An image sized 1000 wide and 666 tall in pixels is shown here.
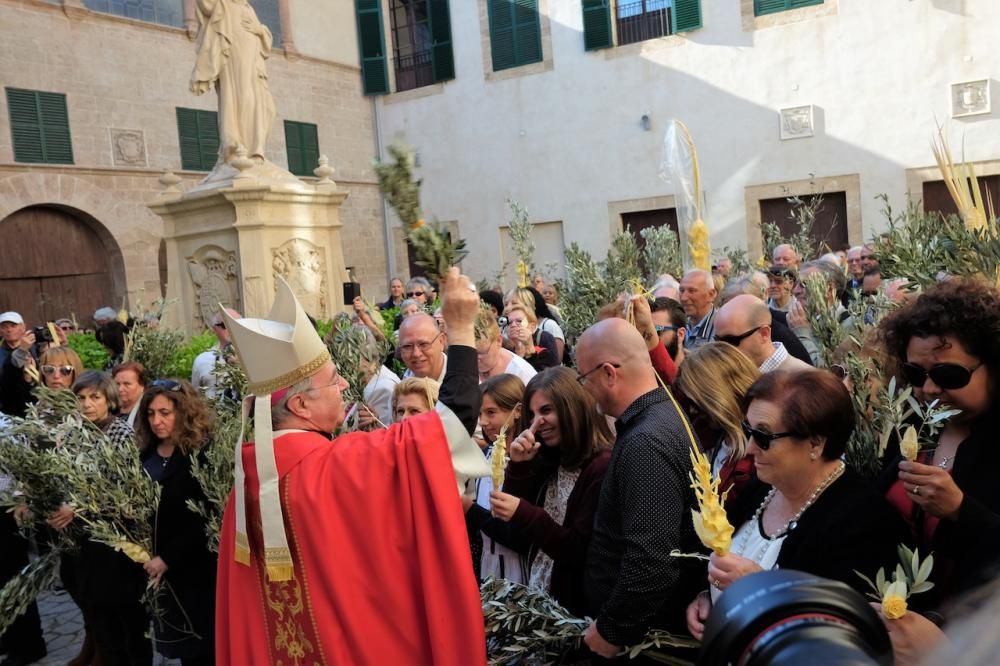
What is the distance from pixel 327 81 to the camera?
20062mm

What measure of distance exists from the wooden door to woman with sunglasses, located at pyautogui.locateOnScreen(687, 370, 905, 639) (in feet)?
48.7

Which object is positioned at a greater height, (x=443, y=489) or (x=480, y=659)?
(x=443, y=489)

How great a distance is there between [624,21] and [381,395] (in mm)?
15431

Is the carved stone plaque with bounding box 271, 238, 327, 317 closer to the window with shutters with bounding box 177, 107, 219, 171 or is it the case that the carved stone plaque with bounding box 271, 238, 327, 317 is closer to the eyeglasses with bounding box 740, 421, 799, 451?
the eyeglasses with bounding box 740, 421, 799, 451

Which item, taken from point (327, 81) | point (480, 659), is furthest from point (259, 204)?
point (327, 81)

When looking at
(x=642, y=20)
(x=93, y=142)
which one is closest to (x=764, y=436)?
(x=93, y=142)

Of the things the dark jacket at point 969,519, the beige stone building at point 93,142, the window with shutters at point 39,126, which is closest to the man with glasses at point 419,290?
the beige stone building at point 93,142

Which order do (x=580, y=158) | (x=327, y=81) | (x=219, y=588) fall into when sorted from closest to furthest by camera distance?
(x=219, y=588) → (x=580, y=158) → (x=327, y=81)

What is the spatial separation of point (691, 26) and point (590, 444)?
15800mm

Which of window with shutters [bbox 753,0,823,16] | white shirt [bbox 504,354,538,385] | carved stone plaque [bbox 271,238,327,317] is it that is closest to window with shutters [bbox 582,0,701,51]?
window with shutters [bbox 753,0,823,16]

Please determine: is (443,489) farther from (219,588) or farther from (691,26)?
(691,26)

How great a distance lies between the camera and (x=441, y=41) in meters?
19.9

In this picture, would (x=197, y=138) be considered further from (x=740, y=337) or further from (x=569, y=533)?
(x=569, y=533)

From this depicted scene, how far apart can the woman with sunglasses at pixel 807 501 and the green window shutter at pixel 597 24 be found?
55.6ft
